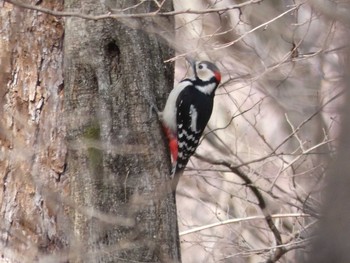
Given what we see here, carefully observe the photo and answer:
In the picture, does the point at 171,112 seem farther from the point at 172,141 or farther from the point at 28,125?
the point at 28,125

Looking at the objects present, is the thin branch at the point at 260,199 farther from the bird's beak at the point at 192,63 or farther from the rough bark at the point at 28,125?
the rough bark at the point at 28,125

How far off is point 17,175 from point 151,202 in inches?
29.7

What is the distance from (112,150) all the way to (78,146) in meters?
0.19

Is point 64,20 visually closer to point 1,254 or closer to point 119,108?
point 119,108

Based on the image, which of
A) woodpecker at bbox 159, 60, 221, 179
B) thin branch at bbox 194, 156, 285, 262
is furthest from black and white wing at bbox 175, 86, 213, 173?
thin branch at bbox 194, 156, 285, 262

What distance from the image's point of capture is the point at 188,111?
4.84 m

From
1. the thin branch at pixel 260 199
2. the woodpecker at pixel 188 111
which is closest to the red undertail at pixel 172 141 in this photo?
the woodpecker at pixel 188 111

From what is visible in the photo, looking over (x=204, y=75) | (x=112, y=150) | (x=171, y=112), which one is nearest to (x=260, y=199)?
(x=204, y=75)

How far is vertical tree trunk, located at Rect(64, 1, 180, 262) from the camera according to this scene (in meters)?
3.78

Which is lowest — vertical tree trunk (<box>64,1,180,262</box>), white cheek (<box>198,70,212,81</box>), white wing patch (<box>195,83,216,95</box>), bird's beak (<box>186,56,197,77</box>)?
vertical tree trunk (<box>64,1,180,262</box>)

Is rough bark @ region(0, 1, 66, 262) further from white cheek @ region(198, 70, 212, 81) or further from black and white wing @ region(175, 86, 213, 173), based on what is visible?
white cheek @ region(198, 70, 212, 81)

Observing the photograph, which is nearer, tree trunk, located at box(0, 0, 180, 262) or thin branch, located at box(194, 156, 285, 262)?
tree trunk, located at box(0, 0, 180, 262)

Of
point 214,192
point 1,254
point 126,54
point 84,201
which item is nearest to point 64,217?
point 84,201

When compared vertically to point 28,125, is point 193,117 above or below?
above
